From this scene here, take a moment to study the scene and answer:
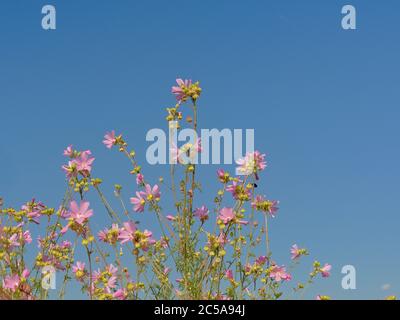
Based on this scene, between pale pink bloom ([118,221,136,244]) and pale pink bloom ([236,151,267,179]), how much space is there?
943mm

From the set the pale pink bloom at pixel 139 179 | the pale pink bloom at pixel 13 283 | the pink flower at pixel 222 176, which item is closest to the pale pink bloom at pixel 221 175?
the pink flower at pixel 222 176

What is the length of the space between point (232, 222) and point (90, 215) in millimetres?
946

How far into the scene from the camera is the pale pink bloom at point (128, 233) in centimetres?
404

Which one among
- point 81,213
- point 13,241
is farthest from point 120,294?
point 13,241

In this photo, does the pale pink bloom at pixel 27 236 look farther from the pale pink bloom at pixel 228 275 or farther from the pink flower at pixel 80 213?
the pale pink bloom at pixel 228 275

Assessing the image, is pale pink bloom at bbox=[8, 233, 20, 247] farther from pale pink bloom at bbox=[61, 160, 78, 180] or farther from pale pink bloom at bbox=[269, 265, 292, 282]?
pale pink bloom at bbox=[269, 265, 292, 282]

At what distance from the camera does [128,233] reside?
405 centimetres

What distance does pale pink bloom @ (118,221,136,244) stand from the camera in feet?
13.2

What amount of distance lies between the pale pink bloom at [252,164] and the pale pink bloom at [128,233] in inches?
37.1

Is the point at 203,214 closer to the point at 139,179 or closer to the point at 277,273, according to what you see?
the point at 139,179

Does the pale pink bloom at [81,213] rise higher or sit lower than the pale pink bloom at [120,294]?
higher

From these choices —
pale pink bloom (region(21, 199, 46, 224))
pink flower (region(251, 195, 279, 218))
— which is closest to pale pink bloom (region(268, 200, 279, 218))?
pink flower (region(251, 195, 279, 218))
